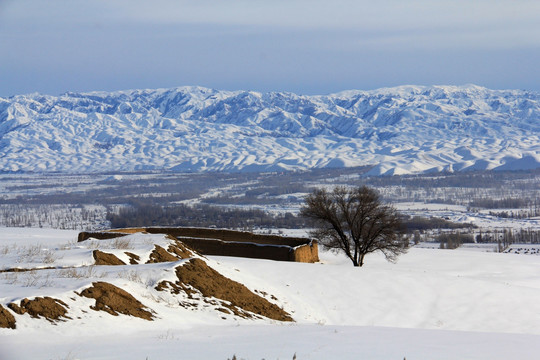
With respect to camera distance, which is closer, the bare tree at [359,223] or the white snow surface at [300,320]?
the white snow surface at [300,320]

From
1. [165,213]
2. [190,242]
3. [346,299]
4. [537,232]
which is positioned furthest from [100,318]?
[165,213]

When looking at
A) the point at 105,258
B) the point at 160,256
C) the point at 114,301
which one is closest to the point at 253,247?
the point at 160,256

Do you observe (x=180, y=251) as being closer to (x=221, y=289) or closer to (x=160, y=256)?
(x=160, y=256)

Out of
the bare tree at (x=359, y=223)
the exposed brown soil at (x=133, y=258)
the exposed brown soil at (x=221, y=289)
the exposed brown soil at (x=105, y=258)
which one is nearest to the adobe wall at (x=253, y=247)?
the bare tree at (x=359, y=223)

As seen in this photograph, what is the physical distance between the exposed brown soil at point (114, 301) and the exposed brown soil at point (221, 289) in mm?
1715

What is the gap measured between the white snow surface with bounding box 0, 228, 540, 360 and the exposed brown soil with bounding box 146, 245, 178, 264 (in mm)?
638

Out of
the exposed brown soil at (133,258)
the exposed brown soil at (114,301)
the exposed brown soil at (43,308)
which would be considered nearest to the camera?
the exposed brown soil at (43,308)

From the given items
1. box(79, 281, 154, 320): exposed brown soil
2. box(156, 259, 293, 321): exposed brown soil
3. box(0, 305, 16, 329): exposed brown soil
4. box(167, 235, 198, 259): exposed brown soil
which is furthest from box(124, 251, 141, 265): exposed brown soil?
box(0, 305, 16, 329): exposed brown soil

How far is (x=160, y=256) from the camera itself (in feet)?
75.0

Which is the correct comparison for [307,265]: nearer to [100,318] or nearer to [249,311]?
[249,311]

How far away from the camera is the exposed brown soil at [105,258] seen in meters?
20.8

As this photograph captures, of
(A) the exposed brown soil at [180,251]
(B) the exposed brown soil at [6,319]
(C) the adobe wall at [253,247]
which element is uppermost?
(B) the exposed brown soil at [6,319]

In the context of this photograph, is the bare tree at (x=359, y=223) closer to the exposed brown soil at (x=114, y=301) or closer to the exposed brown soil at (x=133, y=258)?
the exposed brown soil at (x=133, y=258)

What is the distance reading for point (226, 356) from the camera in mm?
11234
